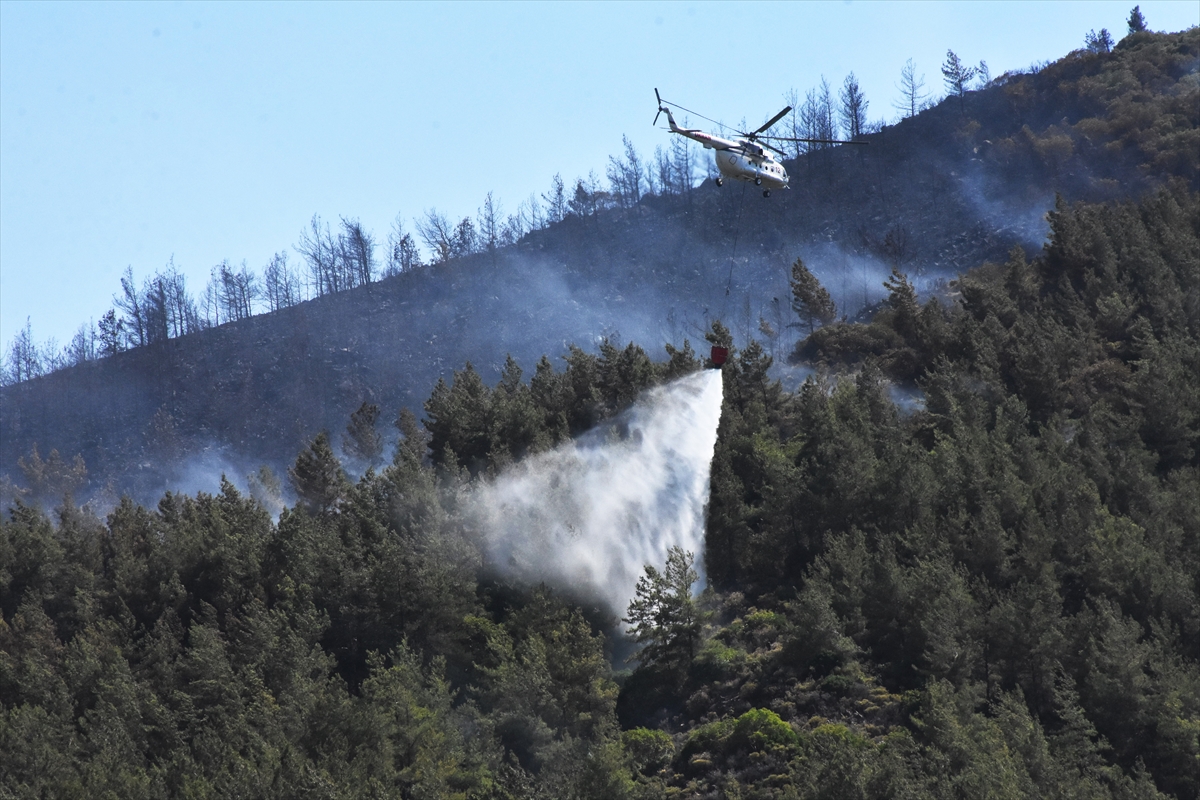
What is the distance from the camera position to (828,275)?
119 meters

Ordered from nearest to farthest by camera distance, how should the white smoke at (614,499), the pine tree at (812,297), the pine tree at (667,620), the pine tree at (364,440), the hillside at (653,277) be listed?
the pine tree at (667,620), the white smoke at (614,499), the pine tree at (364,440), the pine tree at (812,297), the hillside at (653,277)

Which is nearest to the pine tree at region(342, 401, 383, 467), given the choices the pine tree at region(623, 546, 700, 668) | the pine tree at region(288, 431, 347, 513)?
the pine tree at region(288, 431, 347, 513)

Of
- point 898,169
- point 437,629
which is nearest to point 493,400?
point 437,629

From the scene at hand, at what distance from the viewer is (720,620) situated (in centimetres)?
5131

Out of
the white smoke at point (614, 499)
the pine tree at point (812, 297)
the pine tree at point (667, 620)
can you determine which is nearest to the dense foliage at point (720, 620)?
the pine tree at point (667, 620)

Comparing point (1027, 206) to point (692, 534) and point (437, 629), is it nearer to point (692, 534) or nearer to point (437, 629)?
point (692, 534)

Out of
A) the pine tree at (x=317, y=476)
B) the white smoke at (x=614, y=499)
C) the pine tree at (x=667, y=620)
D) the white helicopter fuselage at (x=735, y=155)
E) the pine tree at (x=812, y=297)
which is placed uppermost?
the white helicopter fuselage at (x=735, y=155)

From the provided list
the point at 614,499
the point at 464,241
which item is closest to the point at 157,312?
the point at 464,241

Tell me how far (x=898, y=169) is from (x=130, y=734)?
360ft

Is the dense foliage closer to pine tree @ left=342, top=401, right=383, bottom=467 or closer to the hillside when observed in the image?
pine tree @ left=342, top=401, right=383, bottom=467

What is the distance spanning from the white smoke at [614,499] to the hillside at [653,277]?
45.8 metres

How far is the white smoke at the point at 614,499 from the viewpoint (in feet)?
173

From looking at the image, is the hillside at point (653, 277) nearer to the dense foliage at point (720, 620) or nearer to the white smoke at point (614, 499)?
the white smoke at point (614, 499)

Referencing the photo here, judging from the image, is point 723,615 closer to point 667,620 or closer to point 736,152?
point 667,620
